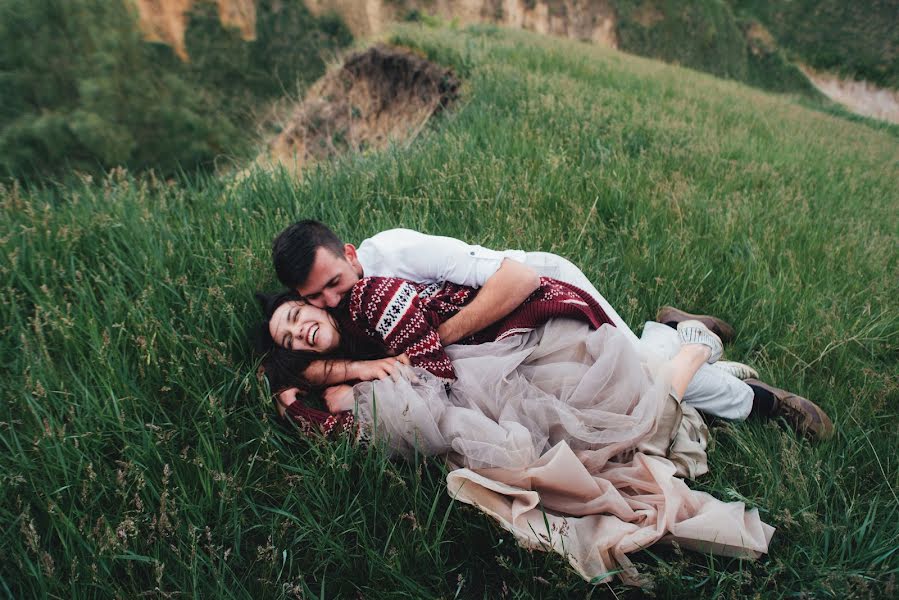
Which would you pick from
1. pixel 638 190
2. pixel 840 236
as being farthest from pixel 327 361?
pixel 840 236

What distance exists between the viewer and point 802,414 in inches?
91.0

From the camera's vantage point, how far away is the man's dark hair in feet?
7.19

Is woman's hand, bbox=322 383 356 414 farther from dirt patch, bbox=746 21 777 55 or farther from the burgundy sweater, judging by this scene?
dirt patch, bbox=746 21 777 55

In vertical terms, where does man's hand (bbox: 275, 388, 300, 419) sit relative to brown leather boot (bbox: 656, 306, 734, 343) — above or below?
above

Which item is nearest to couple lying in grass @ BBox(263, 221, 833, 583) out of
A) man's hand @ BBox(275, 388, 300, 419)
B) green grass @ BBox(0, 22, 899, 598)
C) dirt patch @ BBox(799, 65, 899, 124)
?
man's hand @ BBox(275, 388, 300, 419)

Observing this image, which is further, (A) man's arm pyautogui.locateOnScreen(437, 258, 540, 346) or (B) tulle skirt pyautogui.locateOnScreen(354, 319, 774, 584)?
(A) man's arm pyautogui.locateOnScreen(437, 258, 540, 346)

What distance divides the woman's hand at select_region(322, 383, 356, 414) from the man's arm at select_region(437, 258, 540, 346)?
1.58 feet

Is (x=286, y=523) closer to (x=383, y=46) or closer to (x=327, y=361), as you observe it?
(x=327, y=361)

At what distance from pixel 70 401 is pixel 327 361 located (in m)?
1.02

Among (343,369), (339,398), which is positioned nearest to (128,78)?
(343,369)

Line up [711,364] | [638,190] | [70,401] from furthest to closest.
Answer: [638,190] < [711,364] < [70,401]

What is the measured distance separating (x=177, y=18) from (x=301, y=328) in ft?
109

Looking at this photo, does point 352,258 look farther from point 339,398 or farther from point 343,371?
point 339,398

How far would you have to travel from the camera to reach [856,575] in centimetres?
155
